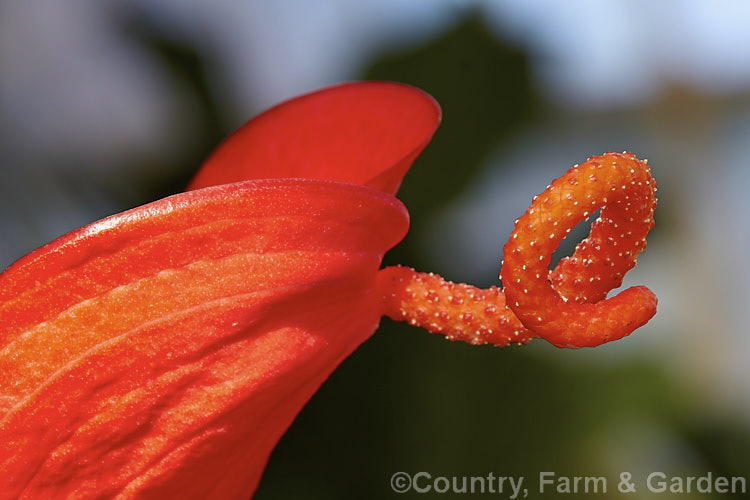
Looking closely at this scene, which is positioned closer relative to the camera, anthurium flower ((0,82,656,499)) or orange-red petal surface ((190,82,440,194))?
anthurium flower ((0,82,656,499))

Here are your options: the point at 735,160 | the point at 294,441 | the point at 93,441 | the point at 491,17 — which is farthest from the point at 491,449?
the point at 735,160

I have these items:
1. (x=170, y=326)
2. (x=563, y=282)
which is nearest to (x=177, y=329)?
(x=170, y=326)

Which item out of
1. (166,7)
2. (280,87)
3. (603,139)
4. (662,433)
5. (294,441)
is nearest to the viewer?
(294,441)

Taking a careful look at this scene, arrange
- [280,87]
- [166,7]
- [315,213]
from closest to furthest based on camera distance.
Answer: [315,213] < [166,7] < [280,87]

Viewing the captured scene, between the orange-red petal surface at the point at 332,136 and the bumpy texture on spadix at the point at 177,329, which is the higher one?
the orange-red petal surface at the point at 332,136

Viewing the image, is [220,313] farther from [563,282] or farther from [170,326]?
[563,282]

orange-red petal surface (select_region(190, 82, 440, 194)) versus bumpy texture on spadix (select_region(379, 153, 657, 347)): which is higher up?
orange-red petal surface (select_region(190, 82, 440, 194))

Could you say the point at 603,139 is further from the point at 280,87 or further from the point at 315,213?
the point at 315,213
